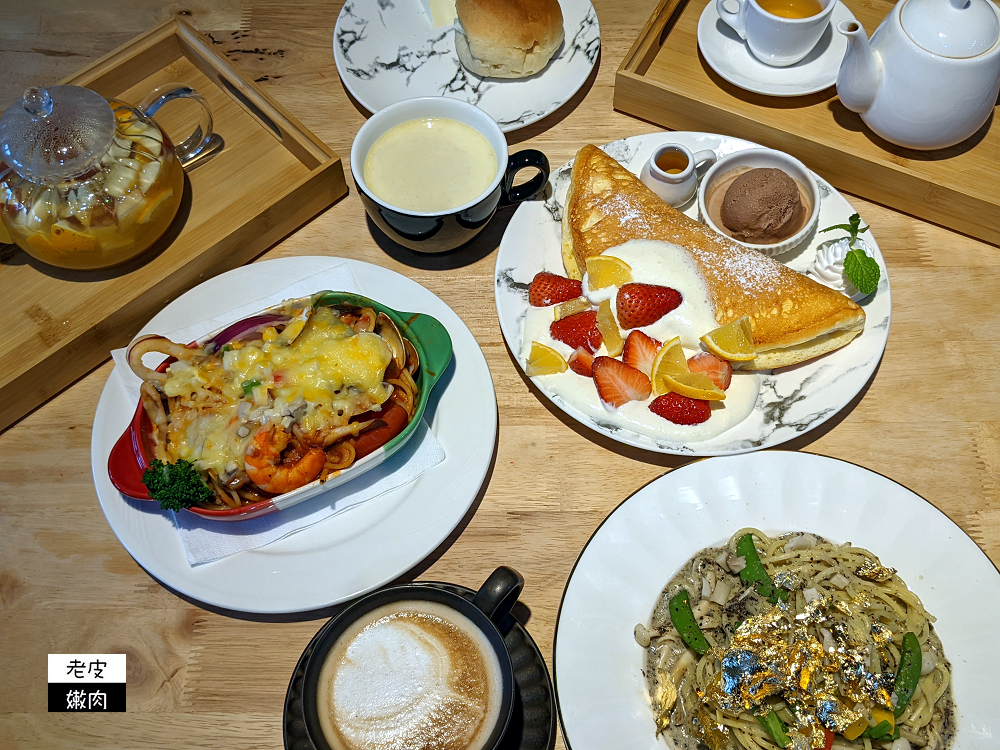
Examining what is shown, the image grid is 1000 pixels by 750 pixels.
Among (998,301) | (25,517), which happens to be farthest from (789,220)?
(25,517)

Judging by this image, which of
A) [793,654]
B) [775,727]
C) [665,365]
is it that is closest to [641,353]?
[665,365]

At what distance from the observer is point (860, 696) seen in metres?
1.36

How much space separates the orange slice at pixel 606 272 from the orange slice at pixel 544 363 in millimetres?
191

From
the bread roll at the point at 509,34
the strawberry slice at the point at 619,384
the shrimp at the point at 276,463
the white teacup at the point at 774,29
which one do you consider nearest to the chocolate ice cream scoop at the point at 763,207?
the white teacup at the point at 774,29

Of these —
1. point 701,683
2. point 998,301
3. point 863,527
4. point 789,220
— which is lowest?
point 701,683

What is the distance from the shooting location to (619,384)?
5.35 feet

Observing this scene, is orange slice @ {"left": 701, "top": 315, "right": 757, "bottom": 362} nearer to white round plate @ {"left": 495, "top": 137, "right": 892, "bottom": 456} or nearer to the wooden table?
white round plate @ {"left": 495, "top": 137, "right": 892, "bottom": 456}

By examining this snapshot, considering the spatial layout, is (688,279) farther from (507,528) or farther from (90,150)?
(90,150)

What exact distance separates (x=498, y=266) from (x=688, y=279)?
1.48 ft

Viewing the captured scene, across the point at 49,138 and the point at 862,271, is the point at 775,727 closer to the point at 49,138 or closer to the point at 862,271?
the point at 862,271

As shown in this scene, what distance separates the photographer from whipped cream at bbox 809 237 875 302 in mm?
1772

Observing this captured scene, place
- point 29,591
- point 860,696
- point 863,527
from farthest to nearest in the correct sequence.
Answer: point 29,591
point 863,527
point 860,696

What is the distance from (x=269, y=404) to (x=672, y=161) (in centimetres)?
116

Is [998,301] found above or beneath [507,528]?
above
